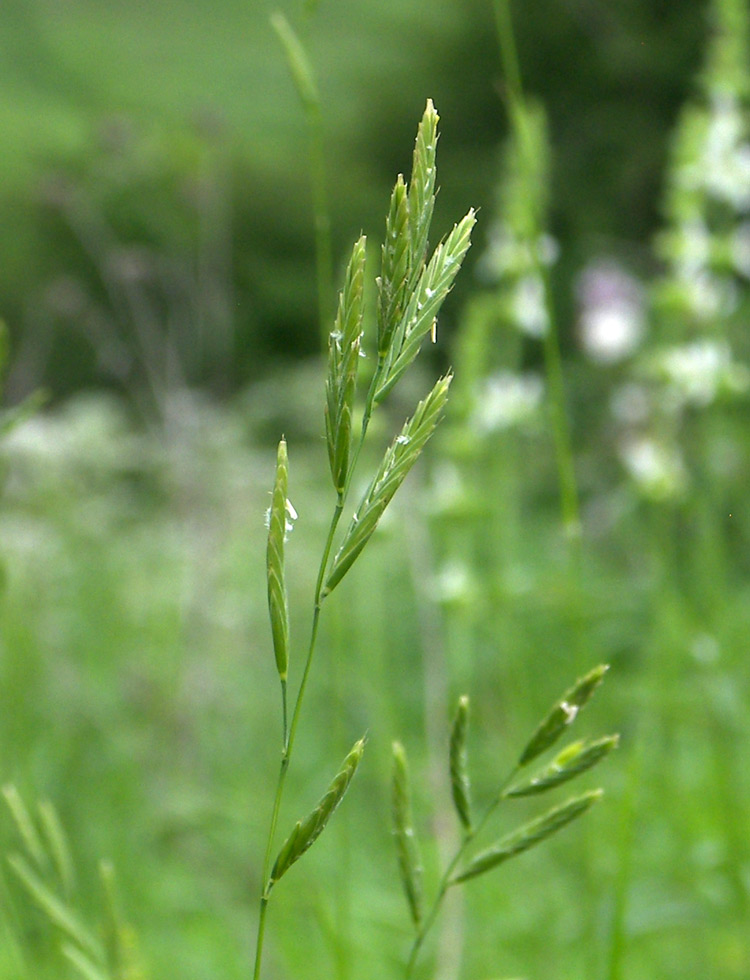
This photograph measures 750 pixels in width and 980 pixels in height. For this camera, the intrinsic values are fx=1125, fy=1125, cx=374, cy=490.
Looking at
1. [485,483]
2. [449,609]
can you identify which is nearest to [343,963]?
[449,609]

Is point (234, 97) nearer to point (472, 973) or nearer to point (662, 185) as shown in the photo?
point (662, 185)

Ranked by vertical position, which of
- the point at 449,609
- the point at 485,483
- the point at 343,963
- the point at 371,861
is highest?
the point at 485,483

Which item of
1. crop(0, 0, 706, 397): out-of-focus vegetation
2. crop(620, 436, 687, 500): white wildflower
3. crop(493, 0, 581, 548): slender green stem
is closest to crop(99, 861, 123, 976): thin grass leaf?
crop(493, 0, 581, 548): slender green stem

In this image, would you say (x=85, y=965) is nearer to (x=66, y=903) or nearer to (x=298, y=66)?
(x=66, y=903)

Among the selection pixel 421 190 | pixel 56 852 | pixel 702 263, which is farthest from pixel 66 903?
pixel 702 263

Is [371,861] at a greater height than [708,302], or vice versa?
[708,302]

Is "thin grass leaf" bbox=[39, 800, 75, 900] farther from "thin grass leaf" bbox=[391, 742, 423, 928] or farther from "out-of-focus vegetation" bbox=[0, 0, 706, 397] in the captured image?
"out-of-focus vegetation" bbox=[0, 0, 706, 397]

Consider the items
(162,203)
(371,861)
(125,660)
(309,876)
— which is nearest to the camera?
(309,876)

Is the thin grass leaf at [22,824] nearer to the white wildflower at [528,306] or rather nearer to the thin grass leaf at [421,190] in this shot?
Answer: the thin grass leaf at [421,190]
